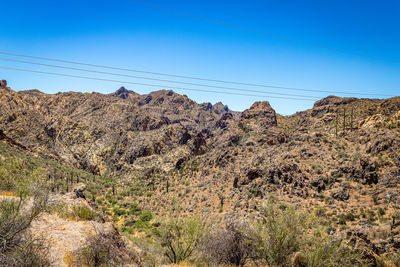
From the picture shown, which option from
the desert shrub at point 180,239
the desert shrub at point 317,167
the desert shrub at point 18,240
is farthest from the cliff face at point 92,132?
the desert shrub at point 18,240

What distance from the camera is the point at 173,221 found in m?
15.7

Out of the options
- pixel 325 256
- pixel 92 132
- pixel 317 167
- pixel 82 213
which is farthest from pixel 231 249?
pixel 92 132

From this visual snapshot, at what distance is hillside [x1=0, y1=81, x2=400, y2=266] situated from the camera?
21.9m

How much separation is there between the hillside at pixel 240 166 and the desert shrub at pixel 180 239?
1391 mm

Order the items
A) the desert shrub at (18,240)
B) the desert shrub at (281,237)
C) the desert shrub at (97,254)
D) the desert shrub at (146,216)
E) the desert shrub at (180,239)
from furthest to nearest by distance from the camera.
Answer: the desert shrub at (146,216)
the desert shrub at (180,239)
the desert shrub at (281,237)
the desert shrub at (97,254)
the desert shrub at (18,240)

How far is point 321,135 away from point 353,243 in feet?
80.5

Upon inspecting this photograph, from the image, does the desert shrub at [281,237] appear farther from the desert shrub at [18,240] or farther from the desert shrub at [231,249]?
the desert shrub at [18,240]

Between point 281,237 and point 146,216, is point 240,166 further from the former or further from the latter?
point 281,237

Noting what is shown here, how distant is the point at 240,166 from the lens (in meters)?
42.3

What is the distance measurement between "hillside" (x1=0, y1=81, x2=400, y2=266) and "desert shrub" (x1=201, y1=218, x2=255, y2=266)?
12.6ft

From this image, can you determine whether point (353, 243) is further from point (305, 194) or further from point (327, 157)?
point (327, 157)

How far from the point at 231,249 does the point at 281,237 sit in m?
3.54

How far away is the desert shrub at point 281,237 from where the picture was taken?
12.3 m

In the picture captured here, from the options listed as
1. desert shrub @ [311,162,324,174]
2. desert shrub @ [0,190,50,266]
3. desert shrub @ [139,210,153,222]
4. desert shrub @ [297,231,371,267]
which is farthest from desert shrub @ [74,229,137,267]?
desert shrub @ [139,210,153,222]
